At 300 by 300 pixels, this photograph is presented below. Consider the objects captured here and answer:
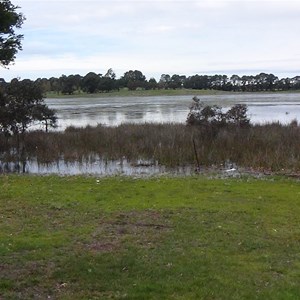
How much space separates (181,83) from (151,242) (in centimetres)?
14783

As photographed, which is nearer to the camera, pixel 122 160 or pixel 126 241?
pixel 126 241

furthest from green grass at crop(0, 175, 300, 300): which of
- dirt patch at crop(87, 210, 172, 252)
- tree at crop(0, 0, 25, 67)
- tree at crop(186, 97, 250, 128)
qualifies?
tree at crop(186, 97, 250, 128)

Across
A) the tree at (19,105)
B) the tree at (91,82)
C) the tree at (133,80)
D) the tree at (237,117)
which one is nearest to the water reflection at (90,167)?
the tree at (19,105)

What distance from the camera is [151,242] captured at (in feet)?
30.0

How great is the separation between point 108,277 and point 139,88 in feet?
488

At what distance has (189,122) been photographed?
3184 centimetres

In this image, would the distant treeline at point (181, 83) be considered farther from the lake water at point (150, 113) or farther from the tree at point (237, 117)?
the tree at point (237, 117)

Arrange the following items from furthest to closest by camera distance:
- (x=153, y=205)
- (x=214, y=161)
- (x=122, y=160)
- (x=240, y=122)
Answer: (x=240, y=122)
(x=122, y=160)
(x=214, y=161)
(x=153, y=205)

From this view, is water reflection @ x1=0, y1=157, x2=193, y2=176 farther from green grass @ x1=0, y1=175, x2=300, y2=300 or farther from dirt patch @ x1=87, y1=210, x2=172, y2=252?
dirt patch @ x1=87, y1=210, x2=172, y2=252

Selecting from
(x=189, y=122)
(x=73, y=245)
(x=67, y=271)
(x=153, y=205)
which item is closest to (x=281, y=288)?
(x=67, y=271)

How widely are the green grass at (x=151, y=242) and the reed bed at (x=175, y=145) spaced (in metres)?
9.59

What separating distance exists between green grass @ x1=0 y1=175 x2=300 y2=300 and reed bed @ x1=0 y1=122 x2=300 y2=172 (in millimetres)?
9592

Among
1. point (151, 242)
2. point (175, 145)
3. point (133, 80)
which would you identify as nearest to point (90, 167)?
point (175, 145)

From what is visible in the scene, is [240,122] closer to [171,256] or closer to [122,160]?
[122,160]
